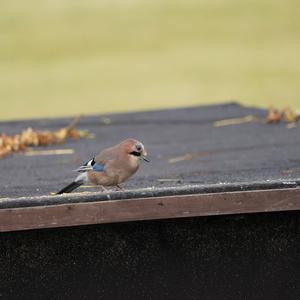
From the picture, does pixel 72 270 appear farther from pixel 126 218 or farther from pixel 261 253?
pixel 261 253

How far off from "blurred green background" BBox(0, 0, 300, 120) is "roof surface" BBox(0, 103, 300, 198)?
14.9 m

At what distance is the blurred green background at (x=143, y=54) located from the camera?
2988 centimetres

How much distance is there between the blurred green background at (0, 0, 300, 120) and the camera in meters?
29.9

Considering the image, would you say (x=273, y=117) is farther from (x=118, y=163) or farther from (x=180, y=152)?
(x=118, y=163)

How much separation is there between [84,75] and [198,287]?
99.9ft

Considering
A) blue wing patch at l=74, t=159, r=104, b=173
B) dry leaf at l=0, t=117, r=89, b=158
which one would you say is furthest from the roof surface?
blue wing patch at l=74, t=159, r=104, b=173

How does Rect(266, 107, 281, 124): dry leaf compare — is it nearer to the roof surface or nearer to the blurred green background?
the roof surface

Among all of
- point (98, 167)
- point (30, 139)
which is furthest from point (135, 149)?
point (30, 139)

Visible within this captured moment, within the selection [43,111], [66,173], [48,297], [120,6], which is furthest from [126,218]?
[120,6]

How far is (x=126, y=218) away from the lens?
15.9 feet

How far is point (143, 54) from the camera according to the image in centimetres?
3841

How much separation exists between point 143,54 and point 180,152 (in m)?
30.1

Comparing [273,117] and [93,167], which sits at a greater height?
[93,167]

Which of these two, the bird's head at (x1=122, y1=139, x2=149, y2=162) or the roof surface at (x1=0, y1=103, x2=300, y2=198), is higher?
the bird's head at (x1=122, y1=139, x2=149, y2=162)
